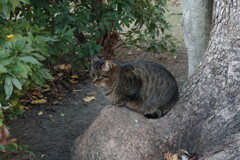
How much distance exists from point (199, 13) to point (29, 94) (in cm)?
267

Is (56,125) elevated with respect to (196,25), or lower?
lower

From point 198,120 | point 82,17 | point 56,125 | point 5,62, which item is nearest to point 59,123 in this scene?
point 56,125

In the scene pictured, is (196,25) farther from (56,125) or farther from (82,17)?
(56,125)

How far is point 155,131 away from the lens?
10.7ft

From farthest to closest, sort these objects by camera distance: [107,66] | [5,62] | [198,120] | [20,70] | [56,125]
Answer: [56,125]
[107,66]
[198,120]
[20,70]
[5,62]

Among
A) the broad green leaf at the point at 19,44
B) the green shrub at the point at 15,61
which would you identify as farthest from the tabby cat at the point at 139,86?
the broad green leaf at the point at 19,44

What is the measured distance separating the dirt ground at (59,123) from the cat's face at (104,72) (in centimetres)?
79

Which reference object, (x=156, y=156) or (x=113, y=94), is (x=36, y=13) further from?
(x=156, y=156)

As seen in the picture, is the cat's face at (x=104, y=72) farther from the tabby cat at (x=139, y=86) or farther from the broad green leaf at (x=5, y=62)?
the broad green leaf at (x=5, y=62)

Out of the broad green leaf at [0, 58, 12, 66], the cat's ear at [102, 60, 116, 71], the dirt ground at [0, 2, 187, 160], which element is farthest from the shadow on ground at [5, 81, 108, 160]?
the broad green leaf at [0, 58, 12, 66]

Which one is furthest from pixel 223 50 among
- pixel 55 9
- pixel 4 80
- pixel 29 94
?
pixel 29 94

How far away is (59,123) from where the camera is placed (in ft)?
13.9

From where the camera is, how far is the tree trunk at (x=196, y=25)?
3.64m

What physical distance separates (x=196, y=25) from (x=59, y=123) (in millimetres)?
2068
